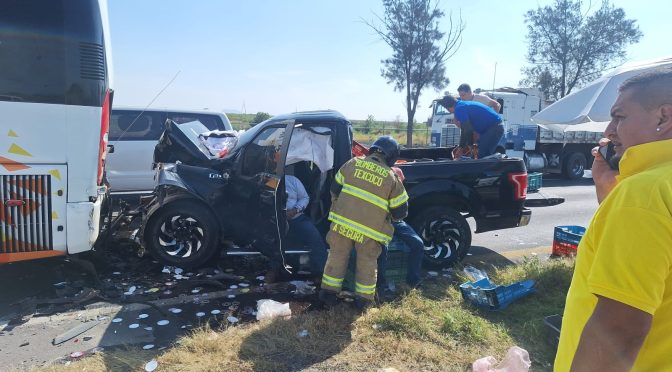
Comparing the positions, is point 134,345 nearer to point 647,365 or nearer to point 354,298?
point 354,298

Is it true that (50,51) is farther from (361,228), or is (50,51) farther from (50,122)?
(361,228)

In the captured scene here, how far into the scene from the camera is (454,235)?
222 inches

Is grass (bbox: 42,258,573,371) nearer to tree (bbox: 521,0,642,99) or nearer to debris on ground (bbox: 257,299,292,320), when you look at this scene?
debris on ground (bbox: 257,299,292,320)

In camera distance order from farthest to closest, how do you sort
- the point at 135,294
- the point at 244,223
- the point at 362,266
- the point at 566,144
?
the point at 566,144 → the point at 244,223 → the point at 135,294 → the point at 362,266

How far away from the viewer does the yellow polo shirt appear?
1.12m

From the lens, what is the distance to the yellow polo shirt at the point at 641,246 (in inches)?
44.1

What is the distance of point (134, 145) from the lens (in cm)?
873

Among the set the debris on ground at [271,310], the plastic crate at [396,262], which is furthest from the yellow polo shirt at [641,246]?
the plastic crate at [396,262]

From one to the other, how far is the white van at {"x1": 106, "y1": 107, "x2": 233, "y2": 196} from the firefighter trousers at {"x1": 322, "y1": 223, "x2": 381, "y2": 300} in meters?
5.74

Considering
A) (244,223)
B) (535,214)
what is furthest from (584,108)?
(244,223)

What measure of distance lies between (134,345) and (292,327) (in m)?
1.27

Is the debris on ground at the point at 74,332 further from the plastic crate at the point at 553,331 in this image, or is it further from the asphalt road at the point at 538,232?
the asphalt road at the point at 538,232

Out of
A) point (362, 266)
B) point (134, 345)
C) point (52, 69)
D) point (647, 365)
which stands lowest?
point (134, 345)

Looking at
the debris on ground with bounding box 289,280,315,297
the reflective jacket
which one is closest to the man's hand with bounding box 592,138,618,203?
the reflective jacket
